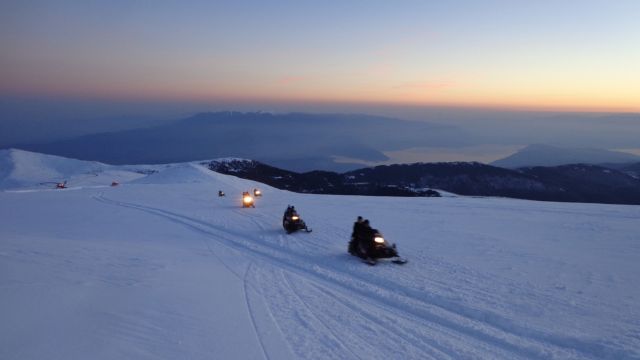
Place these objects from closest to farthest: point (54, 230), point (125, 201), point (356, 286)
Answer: point (356, 286), point (54, 230), point (125, 201)

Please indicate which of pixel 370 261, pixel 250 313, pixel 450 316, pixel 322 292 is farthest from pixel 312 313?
pixel 370 261

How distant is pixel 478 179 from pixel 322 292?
17531 centimetres

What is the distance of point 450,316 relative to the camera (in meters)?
9.16

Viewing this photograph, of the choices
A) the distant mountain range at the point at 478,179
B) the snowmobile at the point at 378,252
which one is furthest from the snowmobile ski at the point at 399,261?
the distant mountain range at the point at 478,179

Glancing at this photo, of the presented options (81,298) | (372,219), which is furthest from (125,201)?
(81,298)

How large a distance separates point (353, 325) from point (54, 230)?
19456mm

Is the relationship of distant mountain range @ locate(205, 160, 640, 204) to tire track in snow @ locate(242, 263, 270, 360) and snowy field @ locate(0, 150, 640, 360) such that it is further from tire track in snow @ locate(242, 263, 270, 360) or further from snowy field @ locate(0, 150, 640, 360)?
tire track in snow @ locate(242, 263, 270, 360)

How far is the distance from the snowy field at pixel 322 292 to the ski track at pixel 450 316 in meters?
0.04

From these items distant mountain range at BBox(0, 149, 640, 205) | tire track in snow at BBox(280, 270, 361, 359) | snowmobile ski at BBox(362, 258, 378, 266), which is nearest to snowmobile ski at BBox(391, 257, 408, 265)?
snowmobile ski at BBox(362, 258, 378, 266)

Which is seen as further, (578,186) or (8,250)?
(578,186)

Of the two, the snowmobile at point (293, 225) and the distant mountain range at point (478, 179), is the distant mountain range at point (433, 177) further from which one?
the snowmobile at point (293, 225)

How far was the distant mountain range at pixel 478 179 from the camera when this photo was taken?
153 metres

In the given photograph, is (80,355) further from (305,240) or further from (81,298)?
(305,240)

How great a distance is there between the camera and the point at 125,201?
35562 mm
